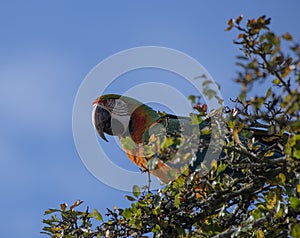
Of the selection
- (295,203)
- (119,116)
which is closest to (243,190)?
(295,203)

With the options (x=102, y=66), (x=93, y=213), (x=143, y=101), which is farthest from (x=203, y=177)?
(x=143, y=101)

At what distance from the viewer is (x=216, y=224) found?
3.04 meters

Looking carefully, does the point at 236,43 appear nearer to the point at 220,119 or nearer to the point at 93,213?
the point at 220,119

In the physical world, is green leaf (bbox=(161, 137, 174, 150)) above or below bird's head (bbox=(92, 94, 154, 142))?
below

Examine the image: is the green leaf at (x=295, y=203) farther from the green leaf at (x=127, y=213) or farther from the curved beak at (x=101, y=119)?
the curved beak at (x=101, y=119)

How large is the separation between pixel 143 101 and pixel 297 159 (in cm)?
257

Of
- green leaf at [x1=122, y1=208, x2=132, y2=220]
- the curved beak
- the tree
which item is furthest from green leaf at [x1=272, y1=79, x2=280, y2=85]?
the curved beak

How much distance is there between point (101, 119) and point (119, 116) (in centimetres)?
23

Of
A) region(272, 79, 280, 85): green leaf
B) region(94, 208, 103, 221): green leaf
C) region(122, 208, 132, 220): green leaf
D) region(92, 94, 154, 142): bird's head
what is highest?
region(92, 94, 154, 142): bird's head

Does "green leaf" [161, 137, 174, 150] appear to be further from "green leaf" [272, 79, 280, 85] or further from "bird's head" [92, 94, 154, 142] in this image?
"bird's head" [92, 94, 154, 142]

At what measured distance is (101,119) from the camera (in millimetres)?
5512

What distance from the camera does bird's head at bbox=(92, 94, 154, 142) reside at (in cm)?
504

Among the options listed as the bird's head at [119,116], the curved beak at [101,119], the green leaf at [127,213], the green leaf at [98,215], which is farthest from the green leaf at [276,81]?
the curved beak at [101,119]

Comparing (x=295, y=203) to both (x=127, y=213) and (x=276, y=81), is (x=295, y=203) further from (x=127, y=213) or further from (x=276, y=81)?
(x=127, y=213)
